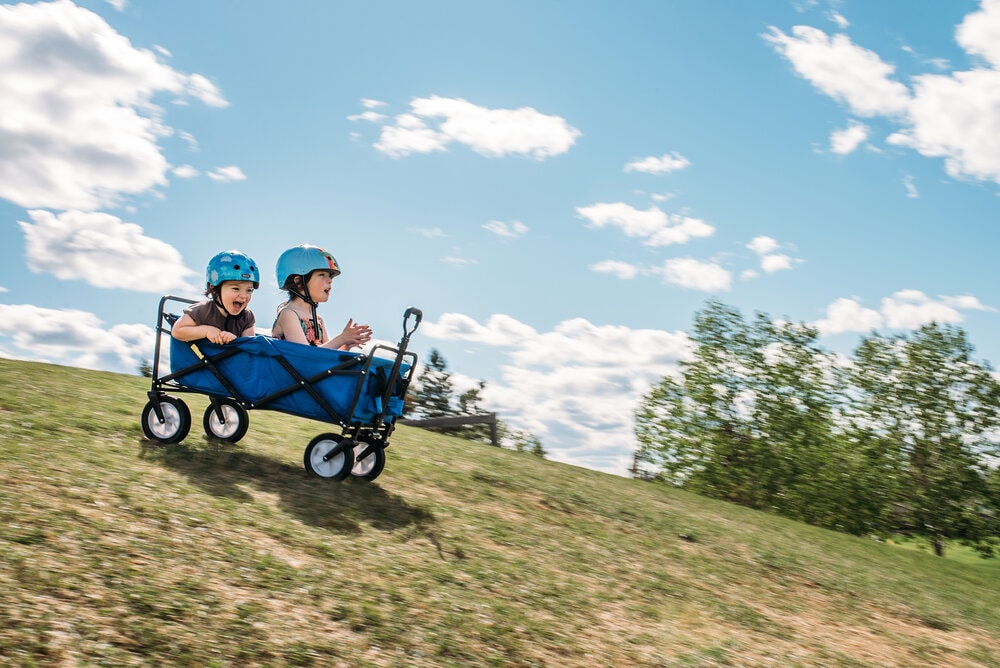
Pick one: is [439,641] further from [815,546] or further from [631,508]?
[815,546]

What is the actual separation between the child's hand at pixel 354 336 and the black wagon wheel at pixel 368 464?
911mm

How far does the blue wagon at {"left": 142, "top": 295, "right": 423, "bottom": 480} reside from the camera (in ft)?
24.7

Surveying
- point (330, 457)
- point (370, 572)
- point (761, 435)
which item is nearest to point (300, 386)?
point (330, 457)

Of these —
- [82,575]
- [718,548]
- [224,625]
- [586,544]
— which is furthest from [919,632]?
[82,575]

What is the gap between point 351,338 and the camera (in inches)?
325

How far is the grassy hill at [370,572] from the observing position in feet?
14.3

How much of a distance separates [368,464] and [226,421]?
1.43 meters

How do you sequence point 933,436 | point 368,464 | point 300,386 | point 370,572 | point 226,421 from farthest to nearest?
point 933,436, point 226,421, point 368,464, point 300,386, point 370,572

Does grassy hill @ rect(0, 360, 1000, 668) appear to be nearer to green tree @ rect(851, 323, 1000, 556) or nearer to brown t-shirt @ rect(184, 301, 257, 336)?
brown t-shirt @ rect(184, 301, 257, 336)

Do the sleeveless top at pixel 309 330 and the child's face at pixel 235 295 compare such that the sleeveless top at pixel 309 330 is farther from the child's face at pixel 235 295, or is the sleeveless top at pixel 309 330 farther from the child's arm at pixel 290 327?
the child's face at pixel 235 295

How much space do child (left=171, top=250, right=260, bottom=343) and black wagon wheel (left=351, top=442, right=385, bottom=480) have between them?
1542 mm

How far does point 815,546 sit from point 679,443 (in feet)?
80.0

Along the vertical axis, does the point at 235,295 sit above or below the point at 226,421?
above

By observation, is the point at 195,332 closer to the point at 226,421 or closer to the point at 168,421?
the point at 168,421
